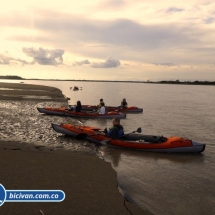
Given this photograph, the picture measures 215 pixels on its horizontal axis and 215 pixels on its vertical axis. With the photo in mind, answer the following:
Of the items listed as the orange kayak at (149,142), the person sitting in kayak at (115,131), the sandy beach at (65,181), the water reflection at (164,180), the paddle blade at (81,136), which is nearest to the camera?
the sandy beach at (65,181)

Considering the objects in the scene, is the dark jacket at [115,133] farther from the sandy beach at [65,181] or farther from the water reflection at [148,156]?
the sandy beach at [65,181]

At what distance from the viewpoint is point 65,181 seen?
254 inches

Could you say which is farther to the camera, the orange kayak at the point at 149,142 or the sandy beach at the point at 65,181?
the orange kayak at the point at 149,142

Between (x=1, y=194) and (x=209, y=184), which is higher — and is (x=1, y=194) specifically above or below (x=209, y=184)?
above

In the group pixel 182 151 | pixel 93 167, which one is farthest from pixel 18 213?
pixel 182 151

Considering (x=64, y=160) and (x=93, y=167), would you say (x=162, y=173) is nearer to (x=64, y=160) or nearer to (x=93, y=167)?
(x=93, y=167)

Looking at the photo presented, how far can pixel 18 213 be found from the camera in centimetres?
475

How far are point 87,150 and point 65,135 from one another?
3018 millimetres

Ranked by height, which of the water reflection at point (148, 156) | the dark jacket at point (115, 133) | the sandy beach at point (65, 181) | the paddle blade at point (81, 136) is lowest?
the water reflection at point (148, 156)

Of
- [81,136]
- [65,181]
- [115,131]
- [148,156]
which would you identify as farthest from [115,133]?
[65,181]

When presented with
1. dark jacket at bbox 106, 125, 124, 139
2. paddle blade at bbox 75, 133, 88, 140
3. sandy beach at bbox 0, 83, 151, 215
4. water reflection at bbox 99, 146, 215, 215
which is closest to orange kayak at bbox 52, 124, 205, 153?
paddle blade at bbox 75, 133, 88, 140

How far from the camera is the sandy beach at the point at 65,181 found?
508 cm

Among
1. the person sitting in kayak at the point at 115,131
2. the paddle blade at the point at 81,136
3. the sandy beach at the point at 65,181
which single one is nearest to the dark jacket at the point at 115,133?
the person sitting in kayak at the point at 115,131

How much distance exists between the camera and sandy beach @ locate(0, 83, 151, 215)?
200 inches
